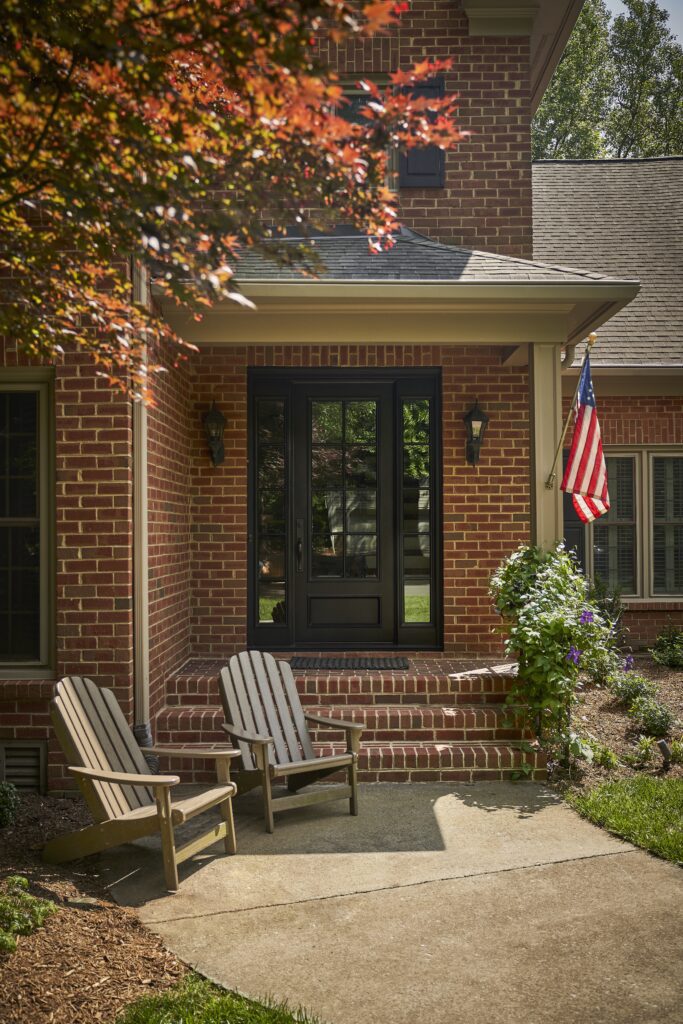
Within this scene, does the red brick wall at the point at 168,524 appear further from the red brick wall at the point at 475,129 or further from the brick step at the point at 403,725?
the red brick wall at the point at 475,129

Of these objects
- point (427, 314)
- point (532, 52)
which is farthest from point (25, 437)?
point (532, 52)

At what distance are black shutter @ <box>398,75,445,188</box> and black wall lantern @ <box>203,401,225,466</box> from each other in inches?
109

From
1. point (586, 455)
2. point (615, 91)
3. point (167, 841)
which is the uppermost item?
point (615, 91)

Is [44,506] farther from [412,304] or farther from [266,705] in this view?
[412,304]

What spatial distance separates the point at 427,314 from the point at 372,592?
2566mm

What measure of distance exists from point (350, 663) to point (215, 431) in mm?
2298

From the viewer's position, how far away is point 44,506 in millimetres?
5867

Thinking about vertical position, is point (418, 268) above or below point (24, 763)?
above

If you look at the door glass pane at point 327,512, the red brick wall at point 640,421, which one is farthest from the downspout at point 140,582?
the red brick wall at point 640,421

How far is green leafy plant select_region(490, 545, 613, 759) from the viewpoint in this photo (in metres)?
5.80

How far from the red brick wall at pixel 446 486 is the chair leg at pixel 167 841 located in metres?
3.53

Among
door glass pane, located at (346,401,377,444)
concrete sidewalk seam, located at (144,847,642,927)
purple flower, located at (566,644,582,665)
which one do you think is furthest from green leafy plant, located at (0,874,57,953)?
door glass pane, located at (346,401,377,444)

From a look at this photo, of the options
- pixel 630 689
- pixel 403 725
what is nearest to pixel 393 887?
pixel 403 725

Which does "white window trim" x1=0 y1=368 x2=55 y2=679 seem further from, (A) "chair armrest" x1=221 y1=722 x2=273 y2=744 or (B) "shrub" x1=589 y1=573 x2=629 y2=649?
(B) "shrub" x1=589 y1=573 x2=629 y2=649
